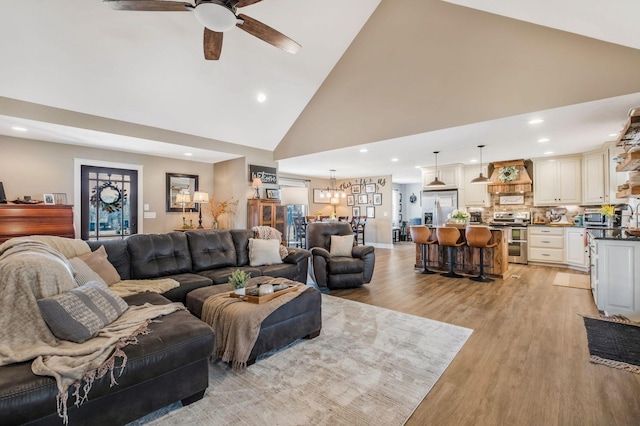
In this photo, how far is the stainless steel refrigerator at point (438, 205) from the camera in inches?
305

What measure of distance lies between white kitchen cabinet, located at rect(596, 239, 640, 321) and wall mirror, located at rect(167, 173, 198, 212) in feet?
23.5

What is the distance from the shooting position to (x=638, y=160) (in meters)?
3.29

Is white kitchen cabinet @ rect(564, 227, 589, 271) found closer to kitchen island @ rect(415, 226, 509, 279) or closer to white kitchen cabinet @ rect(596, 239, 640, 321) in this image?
kitchen island @ rect(415, 226, 509, 279)

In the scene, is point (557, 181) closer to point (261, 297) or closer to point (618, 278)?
point (618, 278)

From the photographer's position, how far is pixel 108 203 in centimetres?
582

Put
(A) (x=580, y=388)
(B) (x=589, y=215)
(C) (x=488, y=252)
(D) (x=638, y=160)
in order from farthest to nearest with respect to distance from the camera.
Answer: (B) (x=589, y=215), (C) (x=488, y=252), (D) (x=638, y=160), (A) (x=580, y=388)

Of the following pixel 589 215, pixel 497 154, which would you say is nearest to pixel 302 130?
pixel 497 154

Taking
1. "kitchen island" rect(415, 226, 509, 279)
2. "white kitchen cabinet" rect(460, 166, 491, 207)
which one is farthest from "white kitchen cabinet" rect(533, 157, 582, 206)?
"kitchen island" rect(415, 226, 509, 279)

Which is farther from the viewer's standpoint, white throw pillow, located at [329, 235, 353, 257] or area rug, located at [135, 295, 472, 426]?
white throw pillow, located at [329, 235, 353, 257]

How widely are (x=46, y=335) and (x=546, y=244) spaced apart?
8.03 meters

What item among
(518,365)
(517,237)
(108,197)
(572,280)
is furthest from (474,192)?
(108,197)

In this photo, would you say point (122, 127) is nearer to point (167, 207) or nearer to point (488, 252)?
point (167, 207)

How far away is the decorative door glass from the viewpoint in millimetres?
5559

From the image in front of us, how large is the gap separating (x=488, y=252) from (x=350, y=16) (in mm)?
4666
